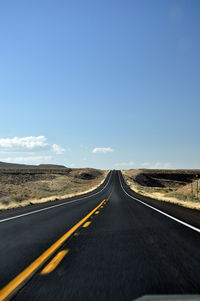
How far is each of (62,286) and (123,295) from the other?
0.80m

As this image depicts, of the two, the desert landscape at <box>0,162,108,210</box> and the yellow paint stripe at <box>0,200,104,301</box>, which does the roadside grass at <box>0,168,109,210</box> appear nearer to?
the desert landscape at <box>0,162,108,210</box>

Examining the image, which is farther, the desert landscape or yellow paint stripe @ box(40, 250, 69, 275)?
the desert landscape

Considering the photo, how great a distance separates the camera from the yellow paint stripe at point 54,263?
3.80 metres

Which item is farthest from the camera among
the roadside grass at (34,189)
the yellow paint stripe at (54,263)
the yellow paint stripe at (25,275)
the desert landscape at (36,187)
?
the desert landscape at (36,187)

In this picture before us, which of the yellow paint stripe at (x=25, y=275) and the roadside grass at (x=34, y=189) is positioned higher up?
the yellow paint stripe at (x=25, y=275)

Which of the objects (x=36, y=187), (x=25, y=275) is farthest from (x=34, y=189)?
(x=25, y=275)

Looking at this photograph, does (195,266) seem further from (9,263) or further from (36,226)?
(36,226)

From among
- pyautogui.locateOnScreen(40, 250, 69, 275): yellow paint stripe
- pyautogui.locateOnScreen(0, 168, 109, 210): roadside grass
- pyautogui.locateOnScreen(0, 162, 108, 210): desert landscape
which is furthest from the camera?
pyautogui.locateOnScreen(0, 162, 108, 210): desert landscape

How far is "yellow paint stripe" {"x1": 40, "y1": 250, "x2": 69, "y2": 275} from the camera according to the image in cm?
380

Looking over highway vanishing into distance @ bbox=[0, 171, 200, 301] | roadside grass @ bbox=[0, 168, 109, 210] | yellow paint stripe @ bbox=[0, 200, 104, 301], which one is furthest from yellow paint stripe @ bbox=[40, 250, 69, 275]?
roadside grass @ bbox=[0, 168, 109, 210]

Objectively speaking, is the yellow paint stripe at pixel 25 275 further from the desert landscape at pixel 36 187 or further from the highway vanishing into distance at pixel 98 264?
the desert landscape at pixel 36 187

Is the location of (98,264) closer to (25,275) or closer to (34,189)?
(25,275)

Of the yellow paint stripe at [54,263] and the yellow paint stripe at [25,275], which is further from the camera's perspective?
the yellow paint stripe at [54,263]

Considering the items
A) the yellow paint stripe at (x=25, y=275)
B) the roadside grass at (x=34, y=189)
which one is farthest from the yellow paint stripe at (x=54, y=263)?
the roadside grass at (x=34, y=189)
